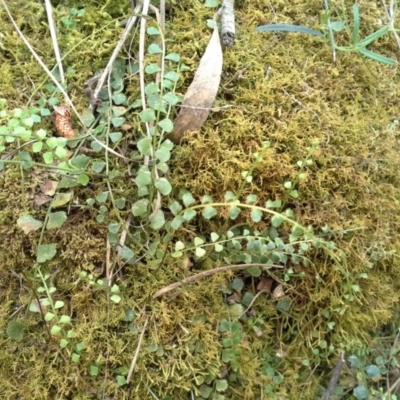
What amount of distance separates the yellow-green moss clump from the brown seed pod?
60 mm

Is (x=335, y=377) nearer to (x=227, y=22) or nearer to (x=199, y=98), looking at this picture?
(x=199, y=98)

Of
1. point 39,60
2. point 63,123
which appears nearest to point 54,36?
point 39,60

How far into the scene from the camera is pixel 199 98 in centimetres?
124

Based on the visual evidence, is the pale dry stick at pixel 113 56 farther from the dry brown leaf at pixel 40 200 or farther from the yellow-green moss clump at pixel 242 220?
the dry brown leaf at pixel 40 200

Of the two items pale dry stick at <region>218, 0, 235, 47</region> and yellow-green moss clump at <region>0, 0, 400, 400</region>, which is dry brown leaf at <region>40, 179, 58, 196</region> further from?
pale dry stick at <region>218, 0, 235, 47</region>

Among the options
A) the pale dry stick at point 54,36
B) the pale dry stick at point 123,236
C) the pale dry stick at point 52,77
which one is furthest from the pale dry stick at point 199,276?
the pale dry stick at point 54,36

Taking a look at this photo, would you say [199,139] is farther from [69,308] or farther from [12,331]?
[12,331]

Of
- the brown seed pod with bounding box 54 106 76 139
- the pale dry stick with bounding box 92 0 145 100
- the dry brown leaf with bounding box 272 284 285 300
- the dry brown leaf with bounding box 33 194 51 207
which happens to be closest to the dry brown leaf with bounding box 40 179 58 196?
the dry brown leaf with bounding box 33 194 51 207

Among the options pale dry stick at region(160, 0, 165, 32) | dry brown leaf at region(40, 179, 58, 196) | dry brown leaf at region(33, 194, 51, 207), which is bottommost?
dry brown leaf at region(33, 194, 51, 207)

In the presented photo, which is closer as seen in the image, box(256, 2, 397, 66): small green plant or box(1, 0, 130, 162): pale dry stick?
box(1, 0, 130, 162): pale dry stick

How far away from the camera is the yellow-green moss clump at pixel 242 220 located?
3.79 feet

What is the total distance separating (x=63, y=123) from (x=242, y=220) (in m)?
0.49

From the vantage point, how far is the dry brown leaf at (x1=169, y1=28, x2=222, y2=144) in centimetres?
123

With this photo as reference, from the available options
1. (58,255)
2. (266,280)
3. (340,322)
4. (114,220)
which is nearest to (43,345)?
(58,255)
